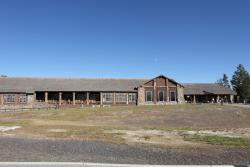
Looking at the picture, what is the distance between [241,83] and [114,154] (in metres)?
103

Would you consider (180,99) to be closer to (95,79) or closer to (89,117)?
(95,79)

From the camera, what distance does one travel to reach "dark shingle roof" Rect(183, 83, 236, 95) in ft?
243

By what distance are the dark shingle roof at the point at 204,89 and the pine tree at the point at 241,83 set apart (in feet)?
68.6

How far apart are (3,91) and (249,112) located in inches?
1615

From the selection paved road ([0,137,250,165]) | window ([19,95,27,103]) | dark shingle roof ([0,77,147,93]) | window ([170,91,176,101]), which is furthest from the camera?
window ([170,91,176,101])

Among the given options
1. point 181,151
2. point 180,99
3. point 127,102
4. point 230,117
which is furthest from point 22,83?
point 181,151

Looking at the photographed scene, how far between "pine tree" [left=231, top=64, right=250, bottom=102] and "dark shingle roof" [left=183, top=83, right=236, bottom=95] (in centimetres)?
2092

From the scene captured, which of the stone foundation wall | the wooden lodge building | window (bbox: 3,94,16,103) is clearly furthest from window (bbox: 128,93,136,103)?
window (bbox: 3,94,16,103)

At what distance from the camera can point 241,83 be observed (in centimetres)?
10700

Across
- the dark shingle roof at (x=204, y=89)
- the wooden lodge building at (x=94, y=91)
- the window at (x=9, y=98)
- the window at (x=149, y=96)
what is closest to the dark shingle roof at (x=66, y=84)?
the wooden lodge building at (x=94, y=91)

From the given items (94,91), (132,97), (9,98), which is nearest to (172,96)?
(132,97)

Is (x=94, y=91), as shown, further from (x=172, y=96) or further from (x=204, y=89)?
(x=204, y=89)

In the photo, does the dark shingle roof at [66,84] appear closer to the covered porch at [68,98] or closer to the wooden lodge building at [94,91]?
the wooden lodge building at [94,91]

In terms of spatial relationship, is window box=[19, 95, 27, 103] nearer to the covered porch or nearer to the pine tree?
the covered porch
